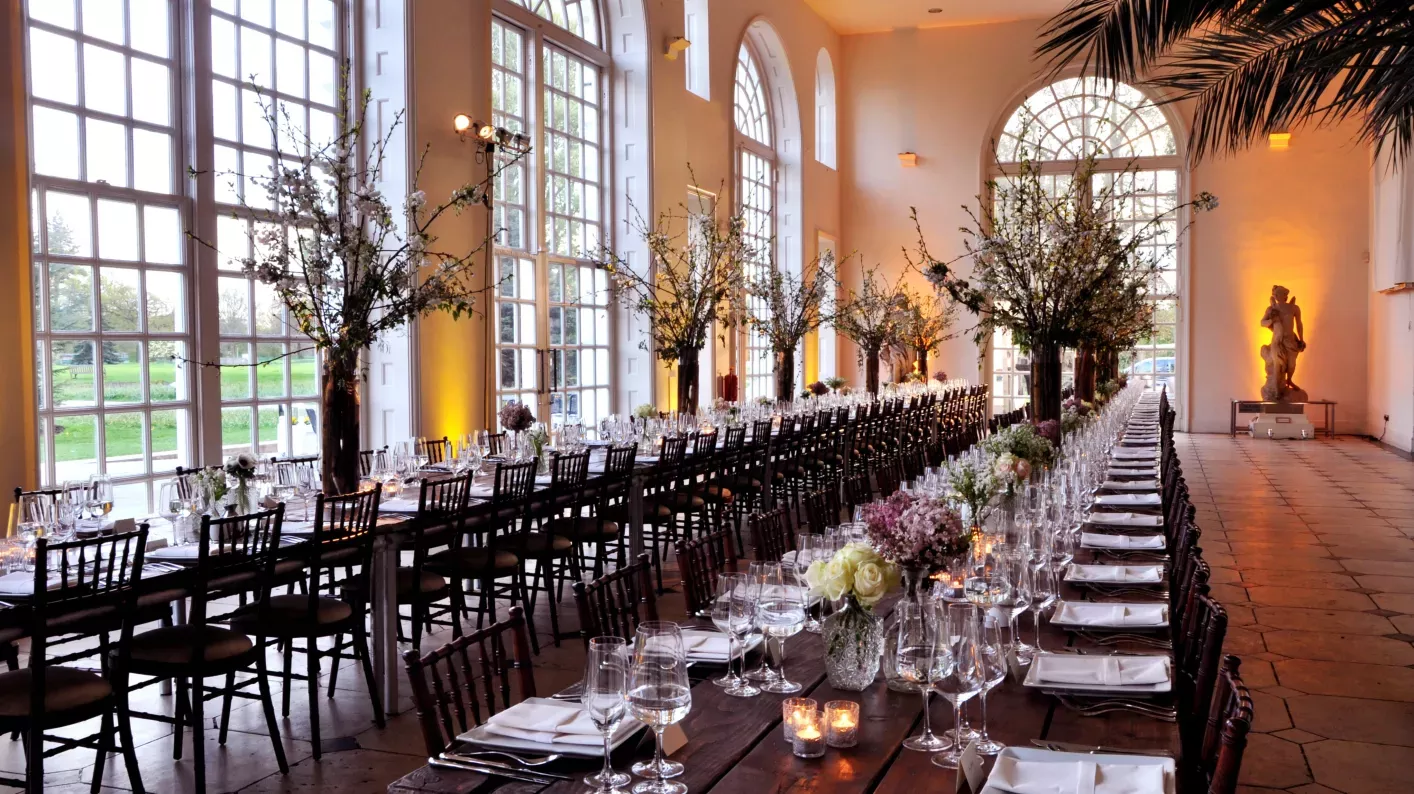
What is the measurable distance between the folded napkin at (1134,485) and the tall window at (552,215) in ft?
17.7

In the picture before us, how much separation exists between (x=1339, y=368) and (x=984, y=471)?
16074mm

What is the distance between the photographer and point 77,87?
6191 mm

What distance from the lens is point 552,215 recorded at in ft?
35.3

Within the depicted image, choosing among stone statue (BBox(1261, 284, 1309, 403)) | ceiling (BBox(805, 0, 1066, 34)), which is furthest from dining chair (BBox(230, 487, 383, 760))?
stone statue (BBox(1261, 284, 1309, 403))

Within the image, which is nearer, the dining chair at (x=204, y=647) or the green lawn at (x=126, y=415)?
the dining chair at (x=204, y=647)

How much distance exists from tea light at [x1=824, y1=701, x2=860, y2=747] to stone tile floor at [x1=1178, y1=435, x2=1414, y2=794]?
88.5 inches

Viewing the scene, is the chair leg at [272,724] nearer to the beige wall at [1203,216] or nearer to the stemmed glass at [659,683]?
the stemmed glass at [659,683]

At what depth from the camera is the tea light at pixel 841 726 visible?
207 cm

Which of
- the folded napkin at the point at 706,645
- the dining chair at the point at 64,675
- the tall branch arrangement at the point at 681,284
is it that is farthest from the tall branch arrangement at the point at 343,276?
the tall branch arrangement at the point at 681,284

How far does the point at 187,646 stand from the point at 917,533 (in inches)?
97.8

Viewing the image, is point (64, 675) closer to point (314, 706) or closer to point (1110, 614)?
point (314, 706)

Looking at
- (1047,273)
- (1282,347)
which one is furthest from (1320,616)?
(1282,347)

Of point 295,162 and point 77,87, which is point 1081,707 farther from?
point 295,162

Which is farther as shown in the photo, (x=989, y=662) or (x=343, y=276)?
(x=343, y=276)
